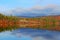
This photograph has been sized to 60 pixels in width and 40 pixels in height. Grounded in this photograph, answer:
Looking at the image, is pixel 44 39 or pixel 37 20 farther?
pixel 37 20

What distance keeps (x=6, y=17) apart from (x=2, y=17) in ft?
4.42

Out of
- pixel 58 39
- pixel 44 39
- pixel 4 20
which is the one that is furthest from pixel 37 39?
pixel 4 20

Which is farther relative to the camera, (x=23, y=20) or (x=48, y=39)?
(x=23, y=20)

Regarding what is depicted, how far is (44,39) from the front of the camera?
828 inches

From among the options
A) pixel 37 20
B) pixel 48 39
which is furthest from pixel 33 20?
pixel 48 39

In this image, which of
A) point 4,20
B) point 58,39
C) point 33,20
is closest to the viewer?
point 58,39

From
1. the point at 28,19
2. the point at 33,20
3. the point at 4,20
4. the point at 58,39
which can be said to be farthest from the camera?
the point at 28,19

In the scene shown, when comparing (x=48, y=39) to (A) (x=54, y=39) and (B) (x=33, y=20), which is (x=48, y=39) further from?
(B) (x=33, y=20)

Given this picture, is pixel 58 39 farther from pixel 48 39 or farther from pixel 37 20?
pixel 37 20

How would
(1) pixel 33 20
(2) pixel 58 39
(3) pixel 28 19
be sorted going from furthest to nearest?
(3) pixel 28 19
(1) pixel 33 20
(2) pixel 58 39

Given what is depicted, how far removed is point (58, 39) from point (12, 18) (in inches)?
1698

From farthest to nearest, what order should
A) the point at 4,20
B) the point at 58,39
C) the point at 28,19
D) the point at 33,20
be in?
1. the point at 28,19
2. the point at 33,20
3. the point at 4,20
4. the point at 58,39

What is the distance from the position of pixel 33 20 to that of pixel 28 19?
469cm

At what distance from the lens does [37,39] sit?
21.1 metres
